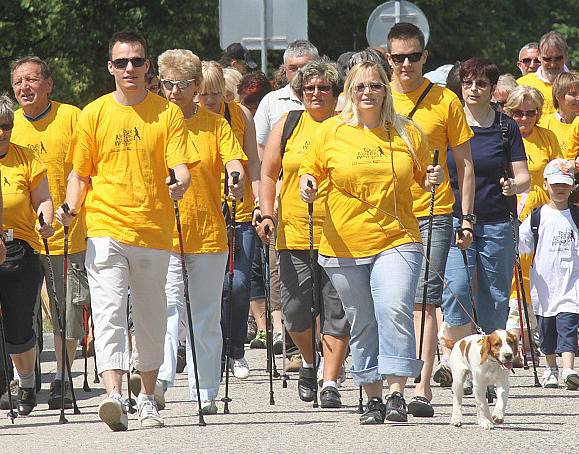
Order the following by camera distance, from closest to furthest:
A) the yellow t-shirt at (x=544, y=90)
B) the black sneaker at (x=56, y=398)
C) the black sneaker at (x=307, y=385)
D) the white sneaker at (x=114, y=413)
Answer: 1. the white sneaker at (x=114, y=413)
2. the black sneaker at (x=307, y=385)
3. the black sneaker at (x=56, y=398)
4. the yellow t-shirt at (x=544, y=90)

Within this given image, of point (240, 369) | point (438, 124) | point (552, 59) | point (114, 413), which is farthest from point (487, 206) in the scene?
point (552, 59)

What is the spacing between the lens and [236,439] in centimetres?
1047

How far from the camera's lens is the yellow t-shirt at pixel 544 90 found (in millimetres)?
16203

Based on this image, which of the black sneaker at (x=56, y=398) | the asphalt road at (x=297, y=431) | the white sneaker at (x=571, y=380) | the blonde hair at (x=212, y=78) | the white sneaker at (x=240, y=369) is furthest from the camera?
the white sneaker at (x=240, y=369)

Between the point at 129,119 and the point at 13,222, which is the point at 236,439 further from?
the point at 13,222

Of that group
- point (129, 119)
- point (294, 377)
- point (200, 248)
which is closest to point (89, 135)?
point (129, 119)

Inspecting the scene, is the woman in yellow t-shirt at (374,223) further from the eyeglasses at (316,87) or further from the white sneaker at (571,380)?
the white sneaker at (571,380)


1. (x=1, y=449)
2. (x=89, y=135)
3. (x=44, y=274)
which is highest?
(x=89, y=135)

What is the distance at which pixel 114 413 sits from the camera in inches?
424

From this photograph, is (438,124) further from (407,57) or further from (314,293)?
(314,293)

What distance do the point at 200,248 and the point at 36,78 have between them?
84.2 inches

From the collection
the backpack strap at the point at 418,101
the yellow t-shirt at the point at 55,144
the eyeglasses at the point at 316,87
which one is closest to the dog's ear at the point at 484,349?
the backpack strap at the point at 418,101

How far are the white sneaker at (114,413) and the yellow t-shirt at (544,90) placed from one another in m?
6.25

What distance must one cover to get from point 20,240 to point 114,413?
232 cm
